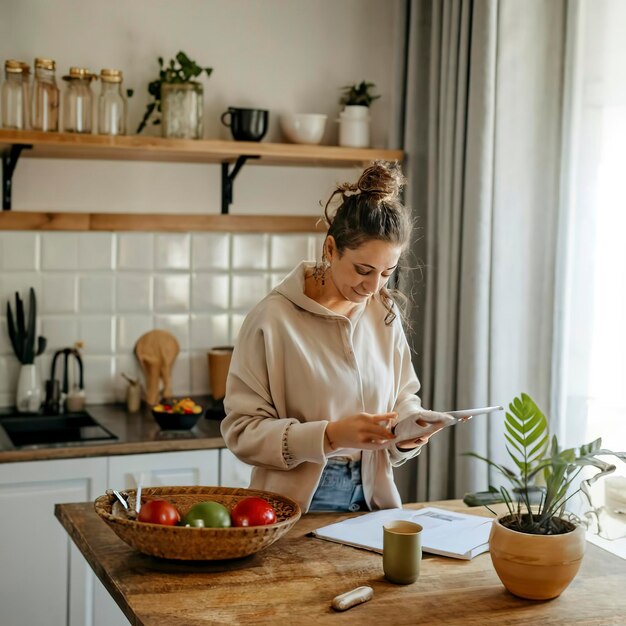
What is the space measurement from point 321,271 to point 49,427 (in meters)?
1.58

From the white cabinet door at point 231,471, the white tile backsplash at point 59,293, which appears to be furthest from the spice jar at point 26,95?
the white cabinet door at point 231,471

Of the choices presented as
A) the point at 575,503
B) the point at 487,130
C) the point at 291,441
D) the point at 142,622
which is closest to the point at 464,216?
→ the point at 487,130

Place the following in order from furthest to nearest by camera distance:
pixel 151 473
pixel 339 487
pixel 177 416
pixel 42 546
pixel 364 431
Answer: pixel 177 416 < pixel 151 473 < pixel 42 546 < pixel 339 487 < pixel 364 431

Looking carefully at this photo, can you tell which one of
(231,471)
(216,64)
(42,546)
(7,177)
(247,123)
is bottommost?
(42,546)

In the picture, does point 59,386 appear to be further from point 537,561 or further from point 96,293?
→ point 537,561

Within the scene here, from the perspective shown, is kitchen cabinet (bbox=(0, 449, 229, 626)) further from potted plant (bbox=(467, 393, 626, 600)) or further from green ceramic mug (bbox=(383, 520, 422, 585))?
potted plant (bbox=(467, 393, 626, 600))

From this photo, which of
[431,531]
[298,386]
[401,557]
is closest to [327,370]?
[298,386]

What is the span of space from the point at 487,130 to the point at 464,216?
0.30 metres

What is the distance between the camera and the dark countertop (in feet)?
9.86

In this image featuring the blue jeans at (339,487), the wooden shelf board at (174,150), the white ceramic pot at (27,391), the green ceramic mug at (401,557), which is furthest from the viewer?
the white ceramic pot at (27,391)

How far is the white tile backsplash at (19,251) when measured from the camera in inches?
138

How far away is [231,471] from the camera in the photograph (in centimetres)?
328

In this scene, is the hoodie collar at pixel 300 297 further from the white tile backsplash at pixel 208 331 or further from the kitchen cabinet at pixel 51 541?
the white tile backsplash at pixel 208 331

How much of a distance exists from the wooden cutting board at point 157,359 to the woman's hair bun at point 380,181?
172 centimetres
